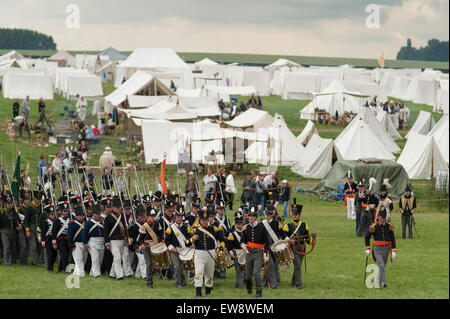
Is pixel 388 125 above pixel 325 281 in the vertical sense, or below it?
above

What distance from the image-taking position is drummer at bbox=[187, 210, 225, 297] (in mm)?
14836

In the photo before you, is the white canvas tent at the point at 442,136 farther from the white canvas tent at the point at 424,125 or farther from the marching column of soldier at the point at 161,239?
the marching column of soldier at the point at 161,239

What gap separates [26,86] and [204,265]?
140 ft

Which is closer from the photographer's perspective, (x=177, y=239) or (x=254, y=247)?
(x=254, y=247)

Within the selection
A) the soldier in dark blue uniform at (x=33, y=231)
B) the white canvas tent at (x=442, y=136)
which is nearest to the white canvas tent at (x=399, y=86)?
the white canvas tent at (x=442, y=136)

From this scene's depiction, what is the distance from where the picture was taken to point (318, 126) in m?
51.9

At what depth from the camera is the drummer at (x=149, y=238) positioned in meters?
15.7

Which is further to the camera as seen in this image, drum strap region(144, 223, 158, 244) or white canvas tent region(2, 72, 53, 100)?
white canvas tent region(2, 72, 53, 100)

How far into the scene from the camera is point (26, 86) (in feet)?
181

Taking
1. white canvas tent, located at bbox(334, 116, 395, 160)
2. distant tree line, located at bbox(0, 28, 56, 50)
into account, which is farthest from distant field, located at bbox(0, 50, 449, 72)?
white canvas tent, located at bbox(334, 116, 395, 160)

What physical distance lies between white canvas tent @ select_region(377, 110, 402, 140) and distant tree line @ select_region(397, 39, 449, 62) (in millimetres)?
118759

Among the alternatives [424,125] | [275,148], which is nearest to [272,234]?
[275,148]

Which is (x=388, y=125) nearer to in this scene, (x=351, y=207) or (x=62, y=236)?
(x=351, y=207)

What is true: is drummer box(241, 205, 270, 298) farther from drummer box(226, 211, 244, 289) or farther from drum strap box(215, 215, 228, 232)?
drum strap box(215, 215, 228, 232)
